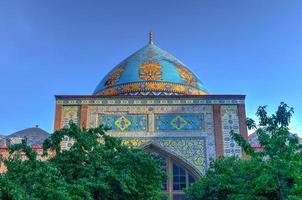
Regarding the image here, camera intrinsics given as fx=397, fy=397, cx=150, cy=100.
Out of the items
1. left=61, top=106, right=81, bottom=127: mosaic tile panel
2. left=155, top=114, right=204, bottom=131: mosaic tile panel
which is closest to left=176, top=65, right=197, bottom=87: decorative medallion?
left=155, top=114, right=204, bottom=131: mosaic tile panel

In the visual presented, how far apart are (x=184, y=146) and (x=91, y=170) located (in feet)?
18.8

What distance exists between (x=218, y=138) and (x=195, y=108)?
139cm

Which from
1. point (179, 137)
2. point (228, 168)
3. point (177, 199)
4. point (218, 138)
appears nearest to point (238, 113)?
point (218, 138)

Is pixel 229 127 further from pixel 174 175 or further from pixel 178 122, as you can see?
pixel 174 175

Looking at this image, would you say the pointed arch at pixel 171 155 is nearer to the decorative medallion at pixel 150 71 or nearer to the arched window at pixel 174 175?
the arched window at pixel 174 175

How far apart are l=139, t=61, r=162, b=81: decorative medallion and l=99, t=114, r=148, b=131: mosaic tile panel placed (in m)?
3.46

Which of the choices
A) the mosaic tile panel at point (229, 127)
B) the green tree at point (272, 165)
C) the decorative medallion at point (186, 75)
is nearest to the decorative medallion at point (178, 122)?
the mosaic tile panel at point (229, 127)

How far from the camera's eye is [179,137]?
45.7 ft

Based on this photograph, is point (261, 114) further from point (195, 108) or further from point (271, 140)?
point (195, 108)

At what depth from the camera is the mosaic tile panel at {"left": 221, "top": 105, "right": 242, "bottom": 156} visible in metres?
13.8

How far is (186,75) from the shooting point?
18359mm

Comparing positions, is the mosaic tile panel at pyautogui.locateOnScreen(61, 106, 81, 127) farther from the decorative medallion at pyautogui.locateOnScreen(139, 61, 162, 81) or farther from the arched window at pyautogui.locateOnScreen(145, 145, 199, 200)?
the decorative medallion at pyautogui.locateOnScreen(139, 61, 162, 81)

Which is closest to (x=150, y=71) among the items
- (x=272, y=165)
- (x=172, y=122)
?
(x=172, y=122)

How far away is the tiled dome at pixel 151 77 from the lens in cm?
1707
